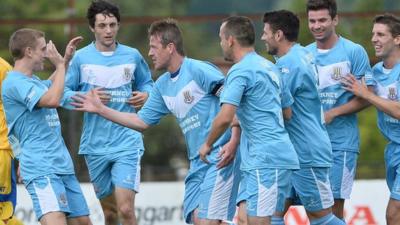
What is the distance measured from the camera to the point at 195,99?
10672 mm

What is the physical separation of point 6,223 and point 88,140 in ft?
3.90

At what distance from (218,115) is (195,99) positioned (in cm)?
96

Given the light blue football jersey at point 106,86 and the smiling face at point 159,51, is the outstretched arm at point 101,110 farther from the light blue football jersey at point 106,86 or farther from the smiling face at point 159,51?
the light blue football jersey at point 106,86

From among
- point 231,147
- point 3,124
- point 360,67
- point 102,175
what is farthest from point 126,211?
point 360,67

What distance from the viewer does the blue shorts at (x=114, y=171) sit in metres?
11.5

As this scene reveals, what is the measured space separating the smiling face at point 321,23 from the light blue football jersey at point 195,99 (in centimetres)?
123

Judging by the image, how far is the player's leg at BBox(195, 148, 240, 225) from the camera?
1052 cm

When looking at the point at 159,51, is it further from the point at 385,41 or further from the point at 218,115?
the point at 385,41

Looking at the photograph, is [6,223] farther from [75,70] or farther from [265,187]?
[265,187]

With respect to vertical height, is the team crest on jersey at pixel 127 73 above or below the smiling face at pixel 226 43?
below

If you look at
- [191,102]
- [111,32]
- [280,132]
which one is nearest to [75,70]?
[111,32]

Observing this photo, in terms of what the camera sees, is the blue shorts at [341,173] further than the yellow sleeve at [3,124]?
No

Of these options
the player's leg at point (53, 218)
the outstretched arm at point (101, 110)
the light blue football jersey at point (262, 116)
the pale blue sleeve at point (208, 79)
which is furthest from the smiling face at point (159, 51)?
the player's leg at point (53, 218)

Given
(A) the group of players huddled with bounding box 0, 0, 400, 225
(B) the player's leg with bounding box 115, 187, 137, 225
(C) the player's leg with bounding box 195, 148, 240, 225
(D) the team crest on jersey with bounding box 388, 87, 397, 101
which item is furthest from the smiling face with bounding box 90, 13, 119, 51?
(D) the team crest on jersey with bounding box 388, 87, 397, 101
